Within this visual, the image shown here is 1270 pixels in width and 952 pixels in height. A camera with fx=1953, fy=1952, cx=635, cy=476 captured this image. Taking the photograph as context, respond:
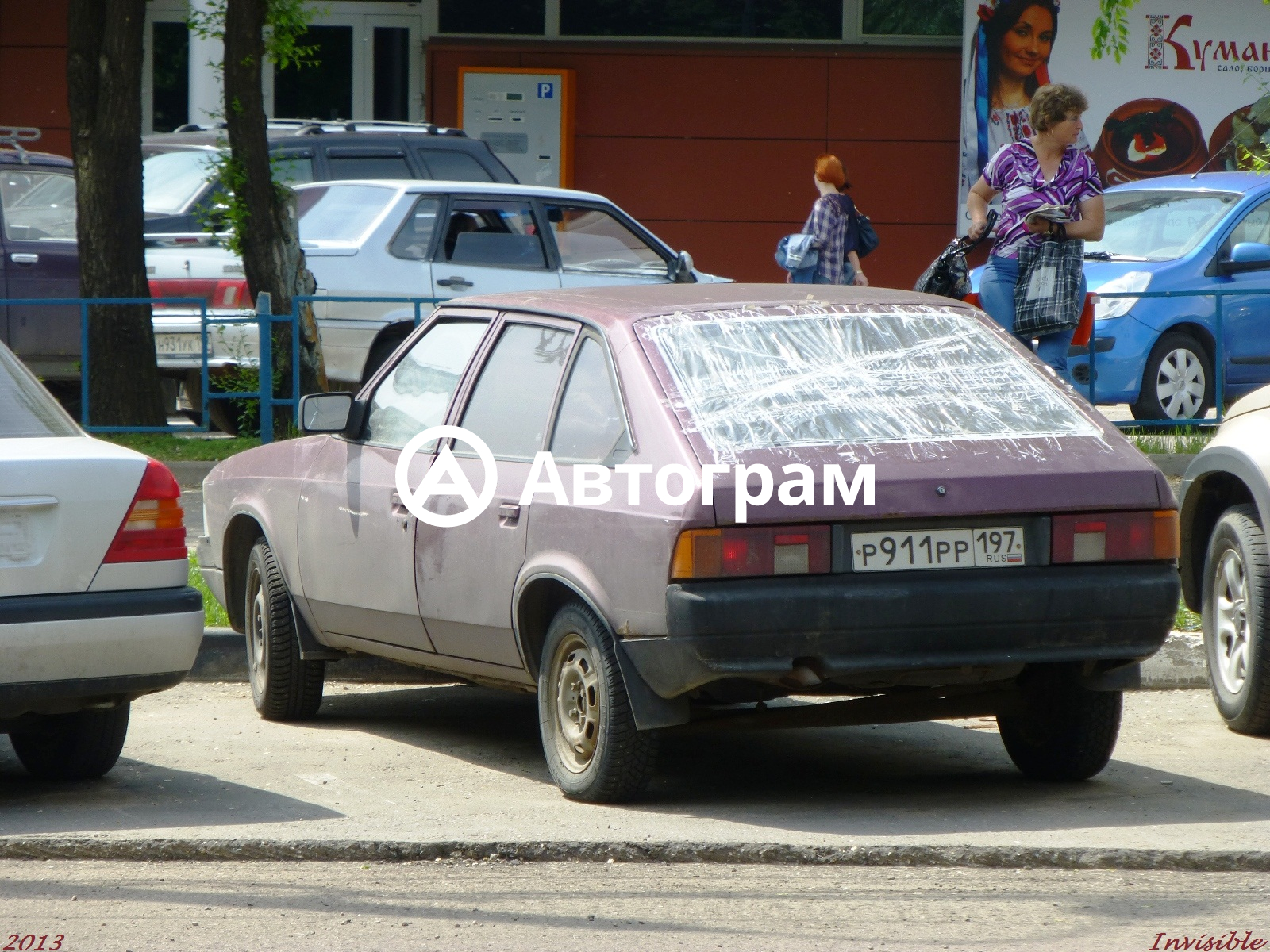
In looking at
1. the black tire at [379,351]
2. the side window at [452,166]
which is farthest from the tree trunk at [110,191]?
the side window at [452,166]

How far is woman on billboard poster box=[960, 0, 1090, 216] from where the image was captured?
1931cm

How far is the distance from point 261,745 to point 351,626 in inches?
19.1

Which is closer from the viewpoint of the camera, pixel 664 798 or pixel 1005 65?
pixel 664 798

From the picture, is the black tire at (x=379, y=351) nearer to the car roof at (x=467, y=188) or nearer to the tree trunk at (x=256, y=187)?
the tree trunk at (x=256, y=187)

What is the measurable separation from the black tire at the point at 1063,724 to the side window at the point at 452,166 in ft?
32.8

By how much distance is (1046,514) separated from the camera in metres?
5.14

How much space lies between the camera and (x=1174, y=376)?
12.5 metres

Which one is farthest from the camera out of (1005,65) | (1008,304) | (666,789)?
(1005,65)

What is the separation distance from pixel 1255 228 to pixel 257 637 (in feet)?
28.8

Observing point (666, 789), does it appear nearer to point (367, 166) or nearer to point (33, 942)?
point (33, 942)

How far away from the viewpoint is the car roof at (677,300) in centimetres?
565

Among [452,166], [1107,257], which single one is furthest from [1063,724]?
[452,166]

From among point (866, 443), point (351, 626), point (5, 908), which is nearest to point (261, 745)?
point (351, 626)

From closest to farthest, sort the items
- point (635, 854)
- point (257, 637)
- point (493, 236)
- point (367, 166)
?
1. point (635, 854)
2. point (257, 637)
3. point (493, 236)
4. point (367, 166)
